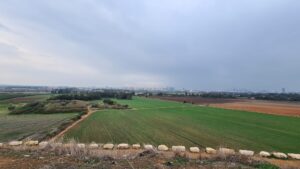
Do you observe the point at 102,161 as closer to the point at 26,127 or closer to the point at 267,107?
the point at 26,127

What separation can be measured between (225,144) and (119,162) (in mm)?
12704

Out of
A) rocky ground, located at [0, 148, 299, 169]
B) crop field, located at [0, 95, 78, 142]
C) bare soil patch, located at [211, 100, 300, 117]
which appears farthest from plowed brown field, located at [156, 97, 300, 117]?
rocky ground, located at [0, 148, 299, 169]

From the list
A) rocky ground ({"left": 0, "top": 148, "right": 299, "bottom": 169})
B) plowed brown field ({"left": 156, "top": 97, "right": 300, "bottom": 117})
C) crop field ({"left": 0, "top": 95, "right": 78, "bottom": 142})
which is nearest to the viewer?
rocky ground ({"left": 0, "top": 148, "right": 299, "bottom": 169})

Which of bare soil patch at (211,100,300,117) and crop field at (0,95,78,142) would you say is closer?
crop field at (0,95,78,142)

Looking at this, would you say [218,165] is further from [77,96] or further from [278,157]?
[77,96]

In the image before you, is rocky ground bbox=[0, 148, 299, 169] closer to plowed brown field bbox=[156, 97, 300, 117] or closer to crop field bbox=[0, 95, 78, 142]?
crop field bbox=[0, 95, 78, 142]

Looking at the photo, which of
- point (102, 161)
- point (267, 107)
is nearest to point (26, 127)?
point (102, 161)

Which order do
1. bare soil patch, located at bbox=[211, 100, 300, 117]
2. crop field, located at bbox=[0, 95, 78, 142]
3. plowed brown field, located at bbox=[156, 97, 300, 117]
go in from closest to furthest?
1. crop field, located at bbox=[0, 95, 78, 142]
2. bare soil patch, located at bbox=[211, 100, 300, 117]
3. plowed brown field, located at bbox=[156, 97, 300, 117]

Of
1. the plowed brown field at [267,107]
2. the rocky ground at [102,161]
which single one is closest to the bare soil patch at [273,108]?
the plowed brown field at [267,107]

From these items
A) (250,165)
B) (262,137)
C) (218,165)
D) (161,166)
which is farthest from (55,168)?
(262,137)

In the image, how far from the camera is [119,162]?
11195 millimetres

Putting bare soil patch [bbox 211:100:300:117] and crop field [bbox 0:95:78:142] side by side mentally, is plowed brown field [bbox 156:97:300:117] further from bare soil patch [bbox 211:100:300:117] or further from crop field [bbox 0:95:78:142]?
crop field [bbox 0:95:78:142]

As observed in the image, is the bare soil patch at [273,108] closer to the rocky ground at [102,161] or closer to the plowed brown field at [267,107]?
the plowed brown field at [267,107]

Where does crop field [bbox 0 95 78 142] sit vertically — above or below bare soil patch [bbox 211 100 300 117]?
below
